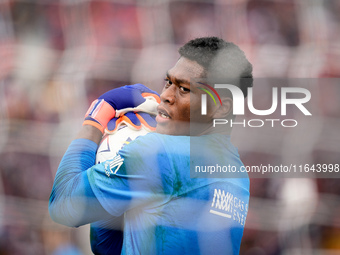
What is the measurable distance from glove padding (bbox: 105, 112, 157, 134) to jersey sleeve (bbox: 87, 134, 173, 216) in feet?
0.44

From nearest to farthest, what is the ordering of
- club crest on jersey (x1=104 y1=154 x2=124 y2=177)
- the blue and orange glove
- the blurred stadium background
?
club crest on jersey (x1=104 y1=154 x2=124 y2=177) → the blue and orange glove → the blurred stadium background

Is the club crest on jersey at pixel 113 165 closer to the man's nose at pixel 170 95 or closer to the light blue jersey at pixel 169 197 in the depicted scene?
the light blue jersey at pixel 169 197

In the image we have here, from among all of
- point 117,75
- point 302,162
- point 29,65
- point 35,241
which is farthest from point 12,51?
point 302,162

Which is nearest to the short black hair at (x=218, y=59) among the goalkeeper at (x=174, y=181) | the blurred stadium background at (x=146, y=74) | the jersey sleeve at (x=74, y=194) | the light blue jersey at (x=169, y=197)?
the goalkeeper at (x=174, y=181)

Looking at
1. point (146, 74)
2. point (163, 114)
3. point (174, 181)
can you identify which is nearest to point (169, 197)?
point (174, 181)

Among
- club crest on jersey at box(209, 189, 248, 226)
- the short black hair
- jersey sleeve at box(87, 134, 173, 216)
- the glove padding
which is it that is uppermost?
the short black hair

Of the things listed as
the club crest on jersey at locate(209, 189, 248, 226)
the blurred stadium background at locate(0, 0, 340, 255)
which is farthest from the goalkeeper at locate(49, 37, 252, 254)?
the blurred stadium background at locate(0, 0, 340, 255)

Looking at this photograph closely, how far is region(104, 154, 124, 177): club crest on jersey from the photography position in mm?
700

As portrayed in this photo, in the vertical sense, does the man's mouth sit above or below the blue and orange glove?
below

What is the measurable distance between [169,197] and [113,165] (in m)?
0.11

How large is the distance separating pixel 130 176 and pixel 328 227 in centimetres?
122

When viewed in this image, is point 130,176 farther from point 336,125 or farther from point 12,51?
point 12,51

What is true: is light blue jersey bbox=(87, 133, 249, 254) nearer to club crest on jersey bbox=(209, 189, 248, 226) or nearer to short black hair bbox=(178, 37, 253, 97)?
club crest on jersey bbox=(209, 189, 248, 226)

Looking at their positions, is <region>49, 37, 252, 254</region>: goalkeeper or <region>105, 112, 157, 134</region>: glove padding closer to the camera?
<region>49, 37, 252, 254</region>: goalkeeper
